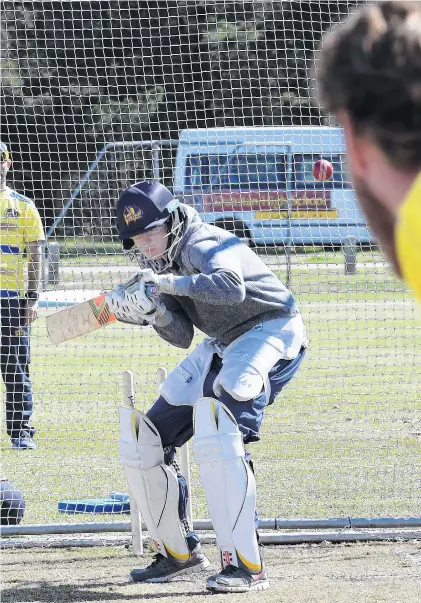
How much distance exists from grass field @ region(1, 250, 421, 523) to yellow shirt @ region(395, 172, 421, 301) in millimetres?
4851

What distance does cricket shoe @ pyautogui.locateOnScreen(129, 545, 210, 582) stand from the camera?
16.0 feet

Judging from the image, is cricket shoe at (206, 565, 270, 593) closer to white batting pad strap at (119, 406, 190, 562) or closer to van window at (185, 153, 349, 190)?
white batting pad strap at (119, 406, 190, 562)

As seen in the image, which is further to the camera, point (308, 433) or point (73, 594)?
point (308, 433)

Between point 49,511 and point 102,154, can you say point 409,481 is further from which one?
point 102,154

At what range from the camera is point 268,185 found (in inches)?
337

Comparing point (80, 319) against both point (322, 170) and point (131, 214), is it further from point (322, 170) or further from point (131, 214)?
point (322, 170)

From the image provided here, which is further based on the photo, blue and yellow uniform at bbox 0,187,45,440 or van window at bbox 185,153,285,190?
van window at bbox 185,153,285,190

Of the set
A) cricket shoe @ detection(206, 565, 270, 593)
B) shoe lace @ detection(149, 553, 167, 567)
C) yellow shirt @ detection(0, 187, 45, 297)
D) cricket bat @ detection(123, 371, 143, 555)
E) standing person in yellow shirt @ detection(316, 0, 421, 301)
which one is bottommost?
cricket shoe @ detection(206, 565, 270, 593)

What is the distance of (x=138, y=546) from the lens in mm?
5379

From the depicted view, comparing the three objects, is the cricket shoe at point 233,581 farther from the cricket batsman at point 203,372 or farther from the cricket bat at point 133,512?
the cricket bat at point 133,512

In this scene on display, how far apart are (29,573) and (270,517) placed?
137cm

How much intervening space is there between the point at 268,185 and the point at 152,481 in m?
4.22

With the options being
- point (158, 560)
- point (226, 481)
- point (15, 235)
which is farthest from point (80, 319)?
point (15, 235)

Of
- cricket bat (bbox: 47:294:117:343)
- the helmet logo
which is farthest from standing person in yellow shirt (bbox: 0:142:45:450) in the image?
the helmet logo
